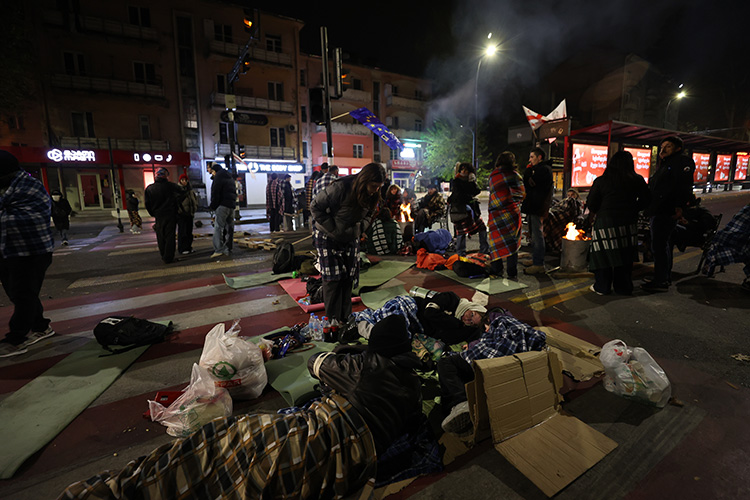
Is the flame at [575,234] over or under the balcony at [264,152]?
under

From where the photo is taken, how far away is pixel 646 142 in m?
10.7

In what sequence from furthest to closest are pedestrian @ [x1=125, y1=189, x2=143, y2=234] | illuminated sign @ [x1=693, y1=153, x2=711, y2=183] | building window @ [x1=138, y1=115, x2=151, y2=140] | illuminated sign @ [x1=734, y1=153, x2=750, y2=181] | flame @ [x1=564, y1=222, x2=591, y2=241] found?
building window @ [x1=138, y1=115, x2=151, y2=140], illuminated sign @ [x1=734, y1=153, x2=750, y2=181], illuminated sign @ [x1=693, y1=153, x2=711, y2=183], pedestrian @ [x1=125, y1=189, x2=143, y2=234], flame @ [x1=564, y1=222, x2=591, y2=241]

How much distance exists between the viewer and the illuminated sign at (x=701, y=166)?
14422 millimetres

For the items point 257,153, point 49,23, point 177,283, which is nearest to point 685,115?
point 257,153

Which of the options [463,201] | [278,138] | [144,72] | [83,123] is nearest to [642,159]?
[463,201]

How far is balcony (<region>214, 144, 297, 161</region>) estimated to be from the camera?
1058 inches

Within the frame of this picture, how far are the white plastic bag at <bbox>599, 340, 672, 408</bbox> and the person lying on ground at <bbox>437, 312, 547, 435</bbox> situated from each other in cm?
52

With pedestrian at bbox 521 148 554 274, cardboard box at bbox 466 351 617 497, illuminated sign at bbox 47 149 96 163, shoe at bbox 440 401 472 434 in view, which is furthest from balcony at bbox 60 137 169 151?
cardboard box at bbox 466 351 617 497

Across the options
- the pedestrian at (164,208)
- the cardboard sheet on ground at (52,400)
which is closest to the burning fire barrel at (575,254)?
the cardboard sheet on ground at (52,400)

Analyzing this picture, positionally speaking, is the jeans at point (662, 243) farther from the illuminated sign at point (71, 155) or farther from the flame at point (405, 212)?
the illuminated sign at point (71, 155)

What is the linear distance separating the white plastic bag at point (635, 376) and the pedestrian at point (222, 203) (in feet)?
24.4

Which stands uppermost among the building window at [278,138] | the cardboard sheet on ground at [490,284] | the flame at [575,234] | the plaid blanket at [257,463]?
the building window at [278,138]

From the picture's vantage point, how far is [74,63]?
22.8 m

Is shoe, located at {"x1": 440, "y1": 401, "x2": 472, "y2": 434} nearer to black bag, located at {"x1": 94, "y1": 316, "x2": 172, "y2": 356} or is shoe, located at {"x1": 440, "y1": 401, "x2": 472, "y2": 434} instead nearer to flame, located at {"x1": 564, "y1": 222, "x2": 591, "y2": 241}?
black bag, located at {"x1": 94, "y1": 316, "x2": 172, "y2": 356}
